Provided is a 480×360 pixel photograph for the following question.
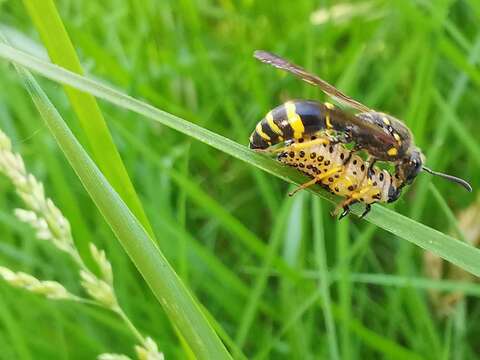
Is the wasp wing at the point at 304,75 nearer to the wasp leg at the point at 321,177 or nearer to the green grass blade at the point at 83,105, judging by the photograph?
the wasp leg at the point at 321,177

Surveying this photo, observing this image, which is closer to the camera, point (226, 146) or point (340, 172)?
point (226, 146)

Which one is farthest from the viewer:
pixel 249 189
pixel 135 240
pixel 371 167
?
pixel 249 189

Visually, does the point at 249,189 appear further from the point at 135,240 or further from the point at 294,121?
→ the point at 135,240

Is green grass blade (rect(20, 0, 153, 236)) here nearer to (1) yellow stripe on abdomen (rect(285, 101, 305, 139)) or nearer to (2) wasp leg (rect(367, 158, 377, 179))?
(1) yellow stripe on abdomen (rect(285, 101, 305, 139))

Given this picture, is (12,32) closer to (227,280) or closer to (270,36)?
(270,36)

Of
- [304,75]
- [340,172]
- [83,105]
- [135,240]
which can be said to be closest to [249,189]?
[340,172]

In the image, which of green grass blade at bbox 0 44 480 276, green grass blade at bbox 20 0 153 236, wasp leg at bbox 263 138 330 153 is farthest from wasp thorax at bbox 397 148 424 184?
green grass blade at bbox 20 0 153 236

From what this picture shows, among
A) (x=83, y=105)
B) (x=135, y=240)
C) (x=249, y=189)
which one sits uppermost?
(x=83, y=105)

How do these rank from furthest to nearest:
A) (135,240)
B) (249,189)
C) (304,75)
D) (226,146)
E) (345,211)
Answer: (249,189), (345,211), (304,75), (226,146), (135,240)

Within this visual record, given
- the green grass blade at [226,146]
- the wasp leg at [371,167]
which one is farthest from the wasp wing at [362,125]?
the green grass blade at [226,146]
